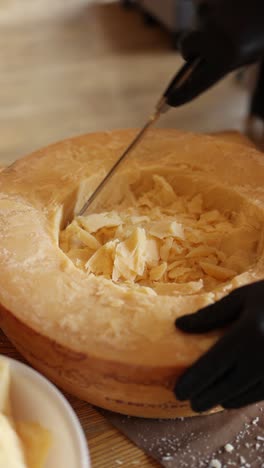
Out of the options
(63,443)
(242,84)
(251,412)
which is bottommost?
(242,84)

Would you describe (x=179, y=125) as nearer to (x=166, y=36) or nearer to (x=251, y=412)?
(x=166, y=36)

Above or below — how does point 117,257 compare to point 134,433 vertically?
above

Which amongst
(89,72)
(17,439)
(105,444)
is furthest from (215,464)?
(89,72)

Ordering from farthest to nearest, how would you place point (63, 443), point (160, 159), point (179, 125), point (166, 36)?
1. point (166, 36)
2. point (179, 125)
3. point (160, 159)
4. point (63, 443)

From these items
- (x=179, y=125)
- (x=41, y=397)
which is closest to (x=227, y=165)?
(x=41, y=397)

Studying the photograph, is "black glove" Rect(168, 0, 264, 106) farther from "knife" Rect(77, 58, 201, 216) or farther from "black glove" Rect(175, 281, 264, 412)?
"black glove" Rect(175, 281, 264, 412)

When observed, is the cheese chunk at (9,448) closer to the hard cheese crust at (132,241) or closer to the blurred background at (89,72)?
the hard cheese crust at (132,241)

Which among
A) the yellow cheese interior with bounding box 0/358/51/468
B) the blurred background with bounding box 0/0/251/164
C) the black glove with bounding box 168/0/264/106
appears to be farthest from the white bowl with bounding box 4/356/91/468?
the blurred background with bounding box 0/0/251/164
